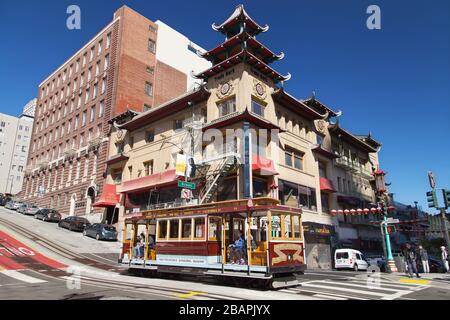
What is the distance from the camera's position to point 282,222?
43.2 feet

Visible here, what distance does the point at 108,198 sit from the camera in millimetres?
35875

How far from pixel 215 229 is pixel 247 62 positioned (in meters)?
17.6

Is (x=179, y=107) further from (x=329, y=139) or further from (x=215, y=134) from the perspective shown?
(x=329, y=139)

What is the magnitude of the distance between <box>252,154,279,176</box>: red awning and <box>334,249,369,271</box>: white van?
9054mm

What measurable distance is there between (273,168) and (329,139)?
1404cm

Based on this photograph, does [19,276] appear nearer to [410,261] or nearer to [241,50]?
[410,261]

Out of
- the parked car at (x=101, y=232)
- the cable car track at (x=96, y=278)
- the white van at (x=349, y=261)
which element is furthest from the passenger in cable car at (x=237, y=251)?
the parked car at (x=101, y=232)

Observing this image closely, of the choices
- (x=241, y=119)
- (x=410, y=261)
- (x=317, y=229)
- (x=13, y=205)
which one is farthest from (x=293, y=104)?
(x=13, y=205)

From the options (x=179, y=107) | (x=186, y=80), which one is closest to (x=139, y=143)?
(x=179, y=107)

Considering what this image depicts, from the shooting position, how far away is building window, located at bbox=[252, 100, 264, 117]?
27636mm

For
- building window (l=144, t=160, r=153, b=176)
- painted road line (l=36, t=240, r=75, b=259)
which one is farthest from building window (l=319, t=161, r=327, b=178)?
painted road line (l=36, t=240, r=75, b=259)

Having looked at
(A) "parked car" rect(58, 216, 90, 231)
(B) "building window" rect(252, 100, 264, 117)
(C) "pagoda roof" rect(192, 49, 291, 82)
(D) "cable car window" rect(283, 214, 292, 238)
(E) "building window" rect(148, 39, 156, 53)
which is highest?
(E) "building window" rect(148, 39, 156, 53)

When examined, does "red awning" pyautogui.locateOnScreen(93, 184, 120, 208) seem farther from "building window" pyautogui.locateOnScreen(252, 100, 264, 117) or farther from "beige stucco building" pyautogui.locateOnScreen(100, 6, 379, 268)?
"building window" pyautogui.locateOnScreen(252, 100, 264, 117)

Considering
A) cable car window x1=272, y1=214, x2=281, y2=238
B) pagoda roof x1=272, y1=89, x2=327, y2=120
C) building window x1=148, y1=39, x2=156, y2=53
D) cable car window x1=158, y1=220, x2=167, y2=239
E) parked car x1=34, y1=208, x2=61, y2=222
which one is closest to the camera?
cable car window x1=272, y1=214, x2=281, y2=238
